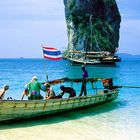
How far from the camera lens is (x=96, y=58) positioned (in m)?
95.2

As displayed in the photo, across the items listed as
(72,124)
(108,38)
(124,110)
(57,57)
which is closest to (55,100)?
(72,124)

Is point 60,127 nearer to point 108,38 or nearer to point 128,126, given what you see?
point 128,126

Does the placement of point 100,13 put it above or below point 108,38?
above

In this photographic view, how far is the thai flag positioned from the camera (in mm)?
18953

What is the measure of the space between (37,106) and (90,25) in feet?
374

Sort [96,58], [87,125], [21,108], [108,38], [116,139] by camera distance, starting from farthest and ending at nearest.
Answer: [108,38] < [96,58] < [87,125] < [21,108] < [116,139]

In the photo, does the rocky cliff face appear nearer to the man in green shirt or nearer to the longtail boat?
the longtail boat

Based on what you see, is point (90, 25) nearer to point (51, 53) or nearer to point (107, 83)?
point (107, 83)

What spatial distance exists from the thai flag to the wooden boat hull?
229cm

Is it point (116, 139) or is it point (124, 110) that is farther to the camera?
point (124, 110)

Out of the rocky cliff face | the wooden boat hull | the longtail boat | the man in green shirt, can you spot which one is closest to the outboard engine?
the longtail boat

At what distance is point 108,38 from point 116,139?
392ft

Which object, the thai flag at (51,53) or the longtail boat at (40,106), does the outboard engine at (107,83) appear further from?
the thai flag at (51,53)

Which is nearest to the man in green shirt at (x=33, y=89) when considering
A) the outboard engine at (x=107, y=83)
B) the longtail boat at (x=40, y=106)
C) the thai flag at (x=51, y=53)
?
the longtail boat at (x=40, y=106)
